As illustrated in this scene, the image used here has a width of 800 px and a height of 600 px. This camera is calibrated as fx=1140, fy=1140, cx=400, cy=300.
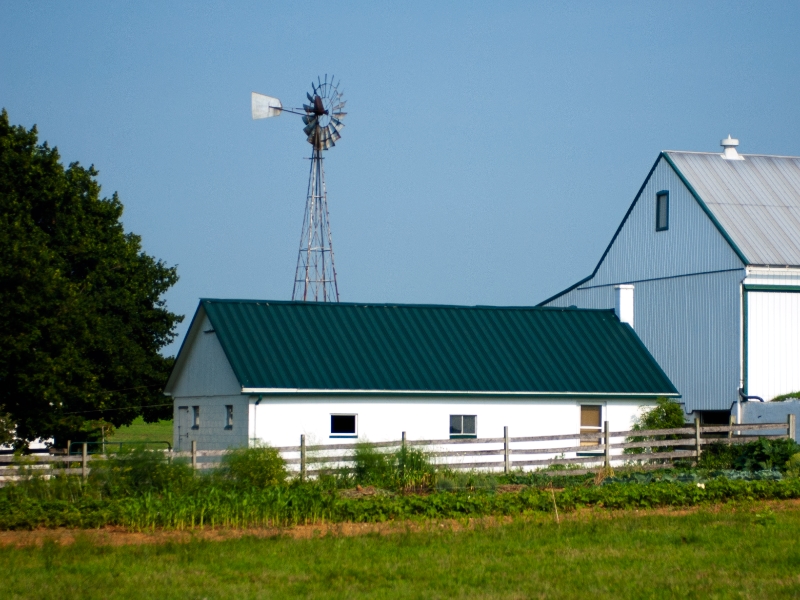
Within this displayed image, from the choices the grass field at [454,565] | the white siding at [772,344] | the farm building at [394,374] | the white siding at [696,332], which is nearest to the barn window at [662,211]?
the white siding at [696,332]

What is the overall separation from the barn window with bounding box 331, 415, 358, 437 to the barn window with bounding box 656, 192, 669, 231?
14.3 m

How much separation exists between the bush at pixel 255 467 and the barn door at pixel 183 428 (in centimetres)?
975

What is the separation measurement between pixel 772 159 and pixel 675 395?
1241 centimetres

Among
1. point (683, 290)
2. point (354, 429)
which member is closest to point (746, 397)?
point (683, 290)

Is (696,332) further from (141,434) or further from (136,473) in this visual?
(141,434)

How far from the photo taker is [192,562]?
47.1 feet

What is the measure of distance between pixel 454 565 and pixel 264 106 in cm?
3157

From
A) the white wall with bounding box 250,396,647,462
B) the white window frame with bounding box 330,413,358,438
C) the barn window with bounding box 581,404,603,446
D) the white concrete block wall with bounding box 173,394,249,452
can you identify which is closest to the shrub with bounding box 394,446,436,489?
the white wall with bounding box 250,396,647,462

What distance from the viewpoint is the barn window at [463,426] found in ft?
100

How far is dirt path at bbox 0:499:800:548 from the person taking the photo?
16516 millimetres

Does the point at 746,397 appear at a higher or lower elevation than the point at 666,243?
lower

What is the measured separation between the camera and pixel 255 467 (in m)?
23.0

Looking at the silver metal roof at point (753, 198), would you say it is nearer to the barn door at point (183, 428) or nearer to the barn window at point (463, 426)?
the barn window at point (463, 426)

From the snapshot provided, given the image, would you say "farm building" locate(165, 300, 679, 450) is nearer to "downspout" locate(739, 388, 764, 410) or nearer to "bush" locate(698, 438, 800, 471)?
"downspout" locate(739, 388, 764, 410)
